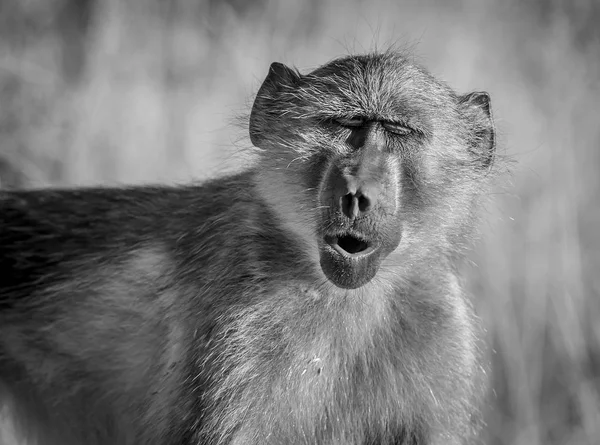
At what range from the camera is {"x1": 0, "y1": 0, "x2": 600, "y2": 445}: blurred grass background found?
6.58 meters

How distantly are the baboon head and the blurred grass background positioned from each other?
1619mm

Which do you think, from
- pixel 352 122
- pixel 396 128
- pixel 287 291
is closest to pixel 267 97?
pixel 352 122

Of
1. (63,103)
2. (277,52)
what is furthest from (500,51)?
(63,103)

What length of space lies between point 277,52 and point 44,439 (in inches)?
166

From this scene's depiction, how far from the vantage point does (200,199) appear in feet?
15.9

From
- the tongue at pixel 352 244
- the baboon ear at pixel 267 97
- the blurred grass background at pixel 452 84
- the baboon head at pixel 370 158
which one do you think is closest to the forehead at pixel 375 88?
the baboon head at pixel 370 158

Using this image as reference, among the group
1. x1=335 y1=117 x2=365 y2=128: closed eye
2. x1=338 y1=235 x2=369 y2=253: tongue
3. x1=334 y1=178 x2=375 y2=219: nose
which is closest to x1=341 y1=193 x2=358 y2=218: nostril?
x1=334 y1=178 x2=375 y2=219: nose

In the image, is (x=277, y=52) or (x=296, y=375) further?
(x=277, y=52)

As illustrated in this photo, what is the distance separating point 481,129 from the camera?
463 centimetres

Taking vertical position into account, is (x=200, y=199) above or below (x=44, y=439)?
above

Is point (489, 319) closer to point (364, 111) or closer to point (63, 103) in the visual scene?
point (364, 111)

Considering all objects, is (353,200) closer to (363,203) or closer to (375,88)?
(363,203)

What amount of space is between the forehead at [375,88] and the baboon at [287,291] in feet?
0.03

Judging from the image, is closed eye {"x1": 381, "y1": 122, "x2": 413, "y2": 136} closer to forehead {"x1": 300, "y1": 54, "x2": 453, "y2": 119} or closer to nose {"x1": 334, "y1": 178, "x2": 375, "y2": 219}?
forehead {"x1": 300, "y1": 54, "x2": 453, "y2": 119}
